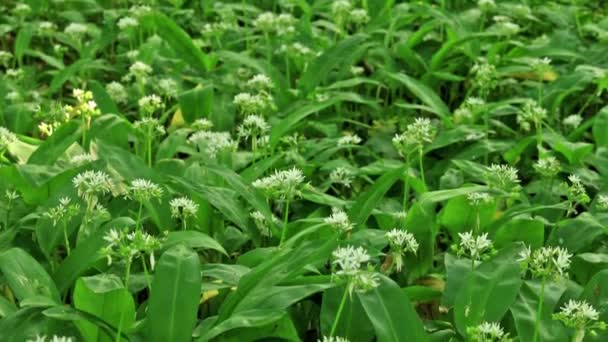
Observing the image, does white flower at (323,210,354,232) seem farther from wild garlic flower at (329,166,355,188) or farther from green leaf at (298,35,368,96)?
green leaf at (298,35,368,96)

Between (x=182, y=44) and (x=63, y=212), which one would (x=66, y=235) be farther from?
(x=182, y=44)

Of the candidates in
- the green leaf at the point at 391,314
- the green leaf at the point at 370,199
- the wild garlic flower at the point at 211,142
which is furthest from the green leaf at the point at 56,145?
the green leaf at the point at 391,314

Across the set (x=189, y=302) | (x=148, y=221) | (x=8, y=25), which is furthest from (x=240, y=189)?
(x=8, y=25)

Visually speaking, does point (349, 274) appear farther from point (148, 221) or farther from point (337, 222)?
point (148, 221)

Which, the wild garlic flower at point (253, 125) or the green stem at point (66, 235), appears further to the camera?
→ the wild garlic flower at point (253, 125)

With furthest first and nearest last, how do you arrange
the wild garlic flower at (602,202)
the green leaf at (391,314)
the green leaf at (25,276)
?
the wild garlic flower at (602,202)
the green leaf at (25,276)
the green leaf at (391,314)

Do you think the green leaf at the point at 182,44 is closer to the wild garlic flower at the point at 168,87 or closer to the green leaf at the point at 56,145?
the wild garlic flower at the point at 168,87
